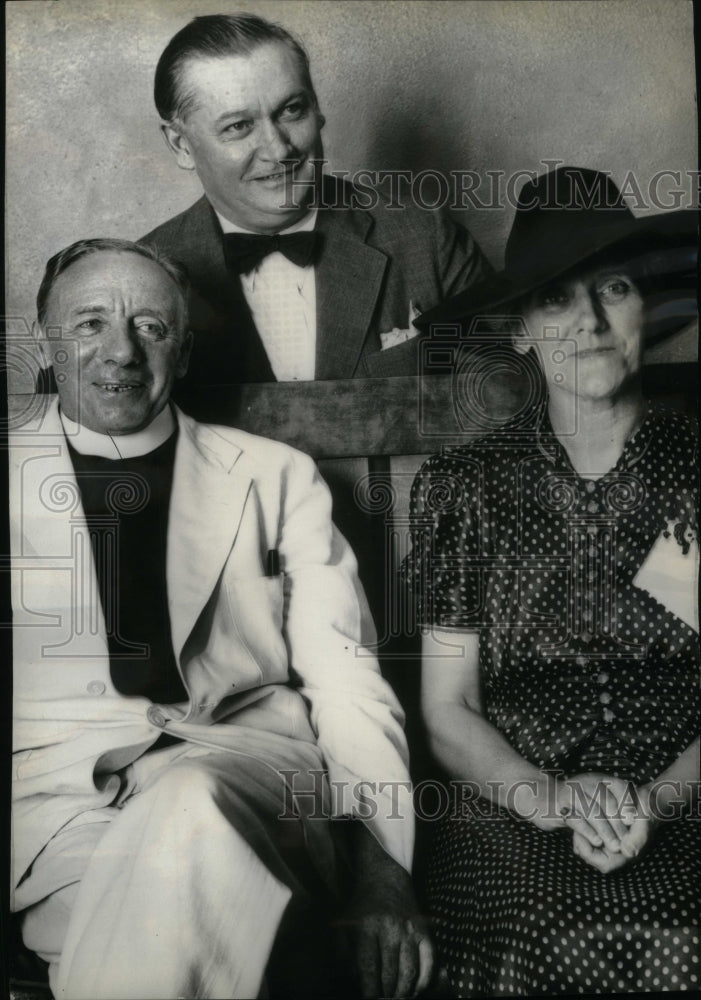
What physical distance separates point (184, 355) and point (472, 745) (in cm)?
97

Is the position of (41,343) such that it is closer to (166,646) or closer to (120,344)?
(120,344)

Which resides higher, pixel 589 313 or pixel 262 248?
pixel 262 248

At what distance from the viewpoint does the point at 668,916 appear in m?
1.95

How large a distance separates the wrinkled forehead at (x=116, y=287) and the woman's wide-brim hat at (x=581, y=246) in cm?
51

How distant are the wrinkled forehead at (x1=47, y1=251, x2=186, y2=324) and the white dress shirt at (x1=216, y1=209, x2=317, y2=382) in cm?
16

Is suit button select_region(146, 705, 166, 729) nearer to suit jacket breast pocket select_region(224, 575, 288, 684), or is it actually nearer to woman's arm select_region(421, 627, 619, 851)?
suit jacket breast pocket select_region(224, 575, 288, 684)

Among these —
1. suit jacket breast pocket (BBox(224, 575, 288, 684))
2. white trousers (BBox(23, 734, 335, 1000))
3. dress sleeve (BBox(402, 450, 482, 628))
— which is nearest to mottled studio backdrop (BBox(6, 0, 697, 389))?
dress sleeve (BBox(402, 450, 482, 628))

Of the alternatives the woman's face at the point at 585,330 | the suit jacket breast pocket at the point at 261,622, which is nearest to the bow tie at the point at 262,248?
the woman's face at the point at 585,330

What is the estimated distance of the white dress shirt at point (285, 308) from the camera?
2.06m

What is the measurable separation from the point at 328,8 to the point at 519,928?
6.13 ft

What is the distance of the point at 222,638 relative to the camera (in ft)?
6.60

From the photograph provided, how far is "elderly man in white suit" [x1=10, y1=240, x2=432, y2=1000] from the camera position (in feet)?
6.49

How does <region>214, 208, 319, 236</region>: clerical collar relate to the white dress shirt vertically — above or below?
above

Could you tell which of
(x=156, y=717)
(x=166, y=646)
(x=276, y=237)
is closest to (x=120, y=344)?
(x=276, y=237)
